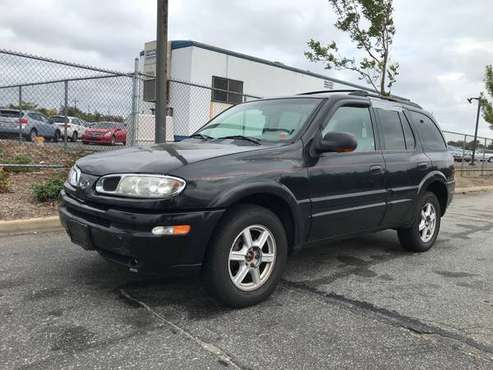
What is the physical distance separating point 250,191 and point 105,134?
36.2 ft

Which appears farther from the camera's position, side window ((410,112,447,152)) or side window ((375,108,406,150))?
side window ((410,112,447,152))

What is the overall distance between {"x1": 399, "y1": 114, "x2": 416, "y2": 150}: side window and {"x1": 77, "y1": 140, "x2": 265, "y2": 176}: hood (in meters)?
2.27

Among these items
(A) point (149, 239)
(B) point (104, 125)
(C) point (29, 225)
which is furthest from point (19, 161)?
(A) point (149, 239)

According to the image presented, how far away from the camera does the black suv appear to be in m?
3.32

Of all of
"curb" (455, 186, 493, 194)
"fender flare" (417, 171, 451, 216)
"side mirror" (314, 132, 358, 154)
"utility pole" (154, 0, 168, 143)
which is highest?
"utility pole" (154, 0, 168, 143)

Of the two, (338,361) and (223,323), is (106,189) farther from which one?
(338,361)

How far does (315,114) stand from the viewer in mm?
4352

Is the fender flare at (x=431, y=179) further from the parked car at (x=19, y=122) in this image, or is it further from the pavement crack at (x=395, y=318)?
the parked car at (x=19, y=122)

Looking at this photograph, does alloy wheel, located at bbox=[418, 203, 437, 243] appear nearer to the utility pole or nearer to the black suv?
the black suv

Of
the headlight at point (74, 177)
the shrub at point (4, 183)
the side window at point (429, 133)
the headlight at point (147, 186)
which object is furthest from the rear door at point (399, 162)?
the shrub at point (4, 183)

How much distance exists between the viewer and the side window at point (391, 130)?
16.9 ft

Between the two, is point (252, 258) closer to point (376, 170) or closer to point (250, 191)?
point (250, 191)

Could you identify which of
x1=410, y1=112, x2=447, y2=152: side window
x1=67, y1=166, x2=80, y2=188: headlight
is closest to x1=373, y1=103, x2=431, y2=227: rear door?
x1=410, y1=112, x2=447, y2=152: side window

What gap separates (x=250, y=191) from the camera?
3.60m
